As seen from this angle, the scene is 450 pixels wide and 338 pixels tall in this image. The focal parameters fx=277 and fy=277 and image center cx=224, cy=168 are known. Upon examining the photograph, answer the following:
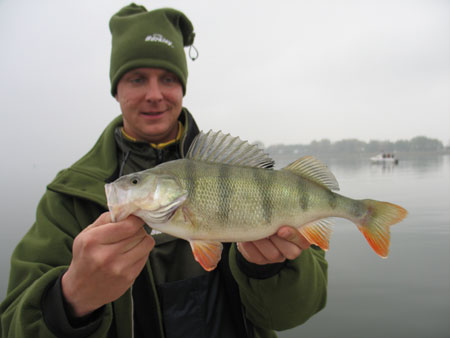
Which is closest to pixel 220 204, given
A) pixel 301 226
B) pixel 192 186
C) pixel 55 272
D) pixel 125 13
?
pixel 192 186

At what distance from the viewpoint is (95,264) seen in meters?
1.22

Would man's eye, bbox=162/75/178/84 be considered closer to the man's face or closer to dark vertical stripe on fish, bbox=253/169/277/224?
the man's face

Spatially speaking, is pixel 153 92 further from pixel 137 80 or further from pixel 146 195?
pixel 146 195

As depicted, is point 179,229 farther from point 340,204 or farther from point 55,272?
point 340,204

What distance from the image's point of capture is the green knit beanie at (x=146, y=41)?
237 centimetres

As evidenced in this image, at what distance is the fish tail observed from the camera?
182cm

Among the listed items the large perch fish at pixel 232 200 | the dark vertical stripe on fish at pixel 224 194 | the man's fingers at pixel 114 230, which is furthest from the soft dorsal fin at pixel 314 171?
the man's fingers at pixel 114 230

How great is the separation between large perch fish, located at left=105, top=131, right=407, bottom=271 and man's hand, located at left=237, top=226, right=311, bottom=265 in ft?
0.20

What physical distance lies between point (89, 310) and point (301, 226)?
1.26 m

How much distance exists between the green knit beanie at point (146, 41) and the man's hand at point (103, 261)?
156 centimetres

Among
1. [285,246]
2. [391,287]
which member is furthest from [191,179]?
[391,287]

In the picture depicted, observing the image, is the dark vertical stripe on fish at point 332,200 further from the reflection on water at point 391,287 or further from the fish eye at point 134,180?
the reflection on water at point 391,287

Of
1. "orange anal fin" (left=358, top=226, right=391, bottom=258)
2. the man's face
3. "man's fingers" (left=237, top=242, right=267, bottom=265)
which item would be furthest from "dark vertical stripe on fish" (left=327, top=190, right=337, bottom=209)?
the man's face

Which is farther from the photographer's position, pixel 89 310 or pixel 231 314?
pixel 231 314
